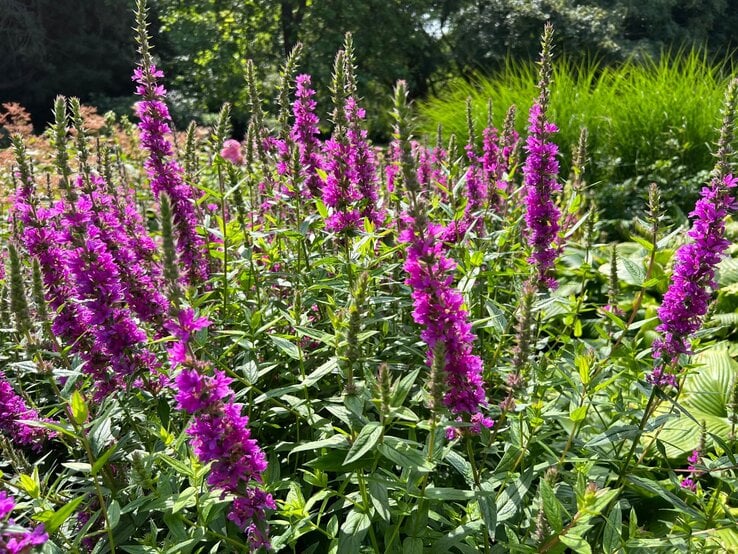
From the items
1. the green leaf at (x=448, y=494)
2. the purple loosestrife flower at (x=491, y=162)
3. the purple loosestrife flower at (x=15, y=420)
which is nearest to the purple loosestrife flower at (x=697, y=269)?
the green leaf at (x=448, y=494)

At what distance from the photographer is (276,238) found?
3598mm

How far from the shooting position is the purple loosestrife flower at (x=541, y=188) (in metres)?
3.02

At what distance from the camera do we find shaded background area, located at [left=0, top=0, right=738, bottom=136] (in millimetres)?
17250

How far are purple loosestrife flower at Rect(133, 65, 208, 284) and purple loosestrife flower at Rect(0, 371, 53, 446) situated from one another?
96 cm

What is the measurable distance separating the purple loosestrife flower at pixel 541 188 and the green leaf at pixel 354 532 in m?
1.48

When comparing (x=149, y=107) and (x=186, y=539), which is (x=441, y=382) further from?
(x=149, y=107)

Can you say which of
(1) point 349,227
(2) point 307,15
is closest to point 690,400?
(1) point 349,227

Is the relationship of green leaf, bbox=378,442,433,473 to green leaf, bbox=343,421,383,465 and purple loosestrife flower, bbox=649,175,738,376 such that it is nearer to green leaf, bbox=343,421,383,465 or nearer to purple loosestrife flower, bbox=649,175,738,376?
green leaf, bbox=343,421,383,465

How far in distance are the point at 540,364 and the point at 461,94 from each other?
29.2ft

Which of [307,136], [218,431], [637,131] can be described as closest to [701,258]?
[218,431]

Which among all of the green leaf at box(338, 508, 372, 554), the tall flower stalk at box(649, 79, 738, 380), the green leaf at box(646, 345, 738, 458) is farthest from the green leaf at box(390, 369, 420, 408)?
the green leaf at box(646, 345, 738, 458)

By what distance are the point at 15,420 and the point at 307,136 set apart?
2.09 metres

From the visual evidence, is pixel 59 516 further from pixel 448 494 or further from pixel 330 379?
pixel 330 379

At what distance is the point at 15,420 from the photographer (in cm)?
279
